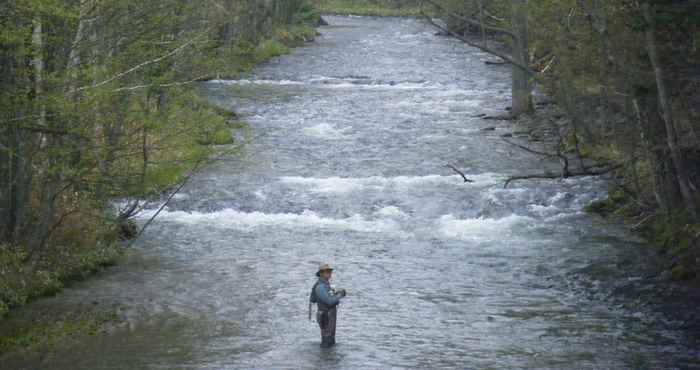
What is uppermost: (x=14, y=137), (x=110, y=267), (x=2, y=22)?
(x=2, y=22)

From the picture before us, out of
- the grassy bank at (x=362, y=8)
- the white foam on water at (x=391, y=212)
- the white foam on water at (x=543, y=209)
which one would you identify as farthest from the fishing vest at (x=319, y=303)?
the grassy bank at (x=362, y=8)

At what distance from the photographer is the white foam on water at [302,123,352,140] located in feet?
98.9

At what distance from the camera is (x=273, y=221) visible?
22.0 metres

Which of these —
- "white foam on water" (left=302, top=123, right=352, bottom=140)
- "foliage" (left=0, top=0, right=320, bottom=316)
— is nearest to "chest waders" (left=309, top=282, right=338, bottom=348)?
"foliage" (left=0, top=0, right=320, bottom=316)

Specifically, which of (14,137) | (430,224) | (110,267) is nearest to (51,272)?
(110,267)

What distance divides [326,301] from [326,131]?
18023 millimetres

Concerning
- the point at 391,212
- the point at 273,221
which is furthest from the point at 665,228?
the point at 273,221

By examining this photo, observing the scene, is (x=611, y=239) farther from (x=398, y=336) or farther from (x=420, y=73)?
(x=420, y=73)

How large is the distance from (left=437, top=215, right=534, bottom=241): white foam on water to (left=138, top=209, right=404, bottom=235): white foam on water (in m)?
0.97

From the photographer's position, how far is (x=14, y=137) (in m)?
15.2

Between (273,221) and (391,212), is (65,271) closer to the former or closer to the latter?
(273,221)

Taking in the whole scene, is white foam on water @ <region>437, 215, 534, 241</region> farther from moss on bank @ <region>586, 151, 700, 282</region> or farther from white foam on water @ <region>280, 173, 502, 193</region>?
white foam on water @ <region>280, 173, 502, 193</region>

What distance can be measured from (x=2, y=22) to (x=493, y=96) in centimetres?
2504

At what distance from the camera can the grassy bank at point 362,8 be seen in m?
80.4
